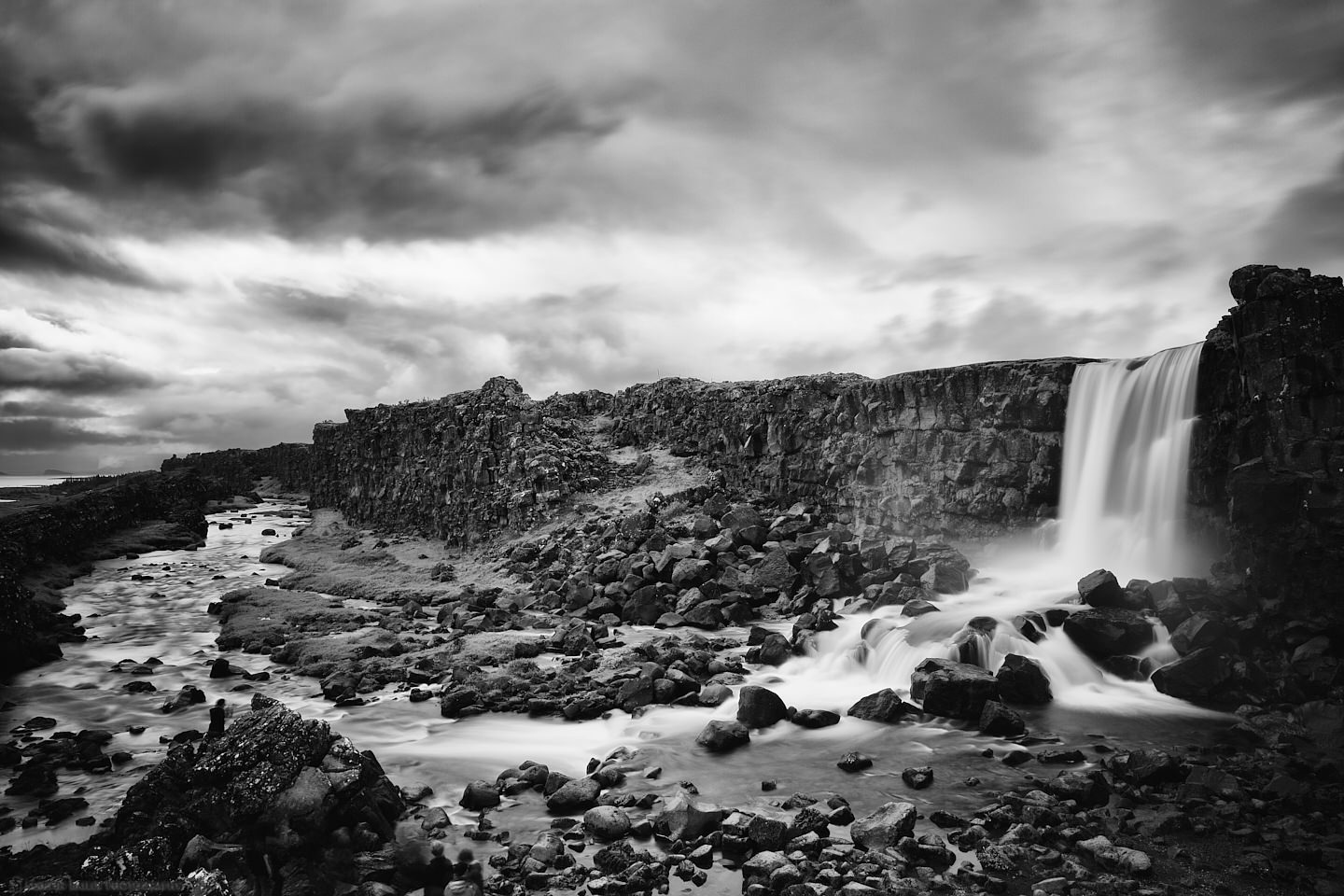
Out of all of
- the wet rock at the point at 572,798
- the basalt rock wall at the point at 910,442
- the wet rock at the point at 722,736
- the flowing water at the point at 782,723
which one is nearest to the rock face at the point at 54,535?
the flowing water at the point at 782,723

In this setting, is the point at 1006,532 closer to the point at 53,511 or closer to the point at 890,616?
the point at 890,616

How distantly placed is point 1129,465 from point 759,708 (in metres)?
16.0

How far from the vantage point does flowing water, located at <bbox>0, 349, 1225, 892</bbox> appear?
13242mm

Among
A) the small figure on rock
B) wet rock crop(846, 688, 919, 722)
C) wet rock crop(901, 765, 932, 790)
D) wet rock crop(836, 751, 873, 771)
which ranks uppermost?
wet rock crop(846, 688, 919, 722)

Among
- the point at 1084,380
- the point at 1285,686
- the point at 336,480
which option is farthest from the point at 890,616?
the point at 336,480

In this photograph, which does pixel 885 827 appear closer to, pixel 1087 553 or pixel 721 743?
pixel 721 743

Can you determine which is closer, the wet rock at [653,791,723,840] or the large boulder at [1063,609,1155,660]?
the wet rock at [653,791,723,840]

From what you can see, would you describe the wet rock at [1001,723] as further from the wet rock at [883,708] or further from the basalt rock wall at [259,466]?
the basalt rock wall at [259,466]

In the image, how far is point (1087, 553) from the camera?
24.1m

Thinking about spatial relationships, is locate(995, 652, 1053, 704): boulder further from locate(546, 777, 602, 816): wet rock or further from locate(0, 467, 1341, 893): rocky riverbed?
locate(546, 777, 602, 816): wet rock

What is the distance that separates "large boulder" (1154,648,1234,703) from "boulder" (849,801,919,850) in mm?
9044

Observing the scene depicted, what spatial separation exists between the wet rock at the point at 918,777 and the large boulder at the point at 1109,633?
795 cm

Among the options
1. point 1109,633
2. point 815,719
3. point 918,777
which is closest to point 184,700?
point 815,719

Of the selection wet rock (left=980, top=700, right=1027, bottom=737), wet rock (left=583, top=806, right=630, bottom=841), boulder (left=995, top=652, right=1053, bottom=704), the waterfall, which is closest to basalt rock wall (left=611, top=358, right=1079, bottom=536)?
the waterfall
